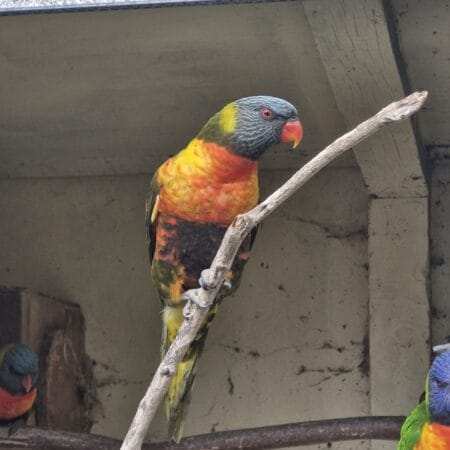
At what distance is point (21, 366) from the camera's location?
11.7ft

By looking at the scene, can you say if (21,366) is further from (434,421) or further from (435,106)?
(435,106)

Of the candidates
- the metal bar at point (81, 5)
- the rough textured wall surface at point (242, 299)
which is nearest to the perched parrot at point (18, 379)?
the rough textured wall surface at point (242, 299)

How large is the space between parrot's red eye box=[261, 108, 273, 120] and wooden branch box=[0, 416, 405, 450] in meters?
0.86

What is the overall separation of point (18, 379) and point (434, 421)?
135 cm

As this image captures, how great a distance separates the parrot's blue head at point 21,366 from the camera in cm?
358

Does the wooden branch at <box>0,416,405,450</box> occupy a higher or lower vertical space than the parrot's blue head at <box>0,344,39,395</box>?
lower

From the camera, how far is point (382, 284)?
370 centimetres

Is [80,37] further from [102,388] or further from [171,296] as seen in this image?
[102,388]

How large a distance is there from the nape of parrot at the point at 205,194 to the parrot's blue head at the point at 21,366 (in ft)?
1.57

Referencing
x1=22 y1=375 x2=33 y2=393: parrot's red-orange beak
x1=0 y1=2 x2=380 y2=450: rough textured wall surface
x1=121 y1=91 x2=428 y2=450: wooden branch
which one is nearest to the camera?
x1=121 y1=91 x2=428 y2=450: wooden branch

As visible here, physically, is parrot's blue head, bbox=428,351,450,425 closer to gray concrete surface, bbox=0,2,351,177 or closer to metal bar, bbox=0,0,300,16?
gray concrete surface, bbox=0,2,351,177

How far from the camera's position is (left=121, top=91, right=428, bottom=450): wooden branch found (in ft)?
7.89

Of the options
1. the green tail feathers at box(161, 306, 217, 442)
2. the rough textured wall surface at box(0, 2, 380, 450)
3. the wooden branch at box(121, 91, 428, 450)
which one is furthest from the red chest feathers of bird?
the wooden branch at box(121, 91, 428, 450)

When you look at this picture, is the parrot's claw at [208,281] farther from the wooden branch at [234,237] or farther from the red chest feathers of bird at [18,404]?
the red chest feathers of bird at [18,404]
